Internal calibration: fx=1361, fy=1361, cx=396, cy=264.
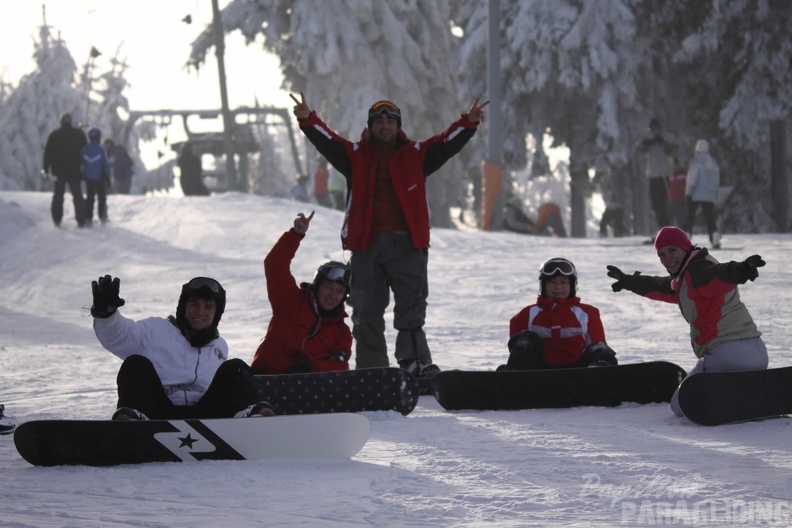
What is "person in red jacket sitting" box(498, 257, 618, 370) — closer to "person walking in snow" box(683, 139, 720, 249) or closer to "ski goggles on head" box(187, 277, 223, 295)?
"ski goggles on head" box(187, 277, 223, 295)

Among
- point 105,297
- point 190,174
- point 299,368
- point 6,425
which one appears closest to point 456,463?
point 105,297

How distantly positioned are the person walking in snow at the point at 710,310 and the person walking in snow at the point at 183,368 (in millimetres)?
2009

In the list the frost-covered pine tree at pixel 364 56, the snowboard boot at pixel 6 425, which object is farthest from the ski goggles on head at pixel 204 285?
the frost-covered pine tree at pixel 364 56

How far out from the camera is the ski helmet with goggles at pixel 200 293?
5508 mm

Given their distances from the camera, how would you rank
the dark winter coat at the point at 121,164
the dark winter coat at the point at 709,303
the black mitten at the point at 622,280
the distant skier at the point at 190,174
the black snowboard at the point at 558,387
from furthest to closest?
the dark winter coat at the point at 121,164, the distant skier at the point at 190,174, the black snowboard at the point at 558,387, the black mitten at the point at 622,280, the dark winter coat at the point at 709,303

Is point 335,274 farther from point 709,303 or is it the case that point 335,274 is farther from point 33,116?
point 33,116

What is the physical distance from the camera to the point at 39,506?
441 cm

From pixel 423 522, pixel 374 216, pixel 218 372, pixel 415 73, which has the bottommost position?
pixel 423 522

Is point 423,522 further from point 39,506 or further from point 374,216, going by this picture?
point 374,216

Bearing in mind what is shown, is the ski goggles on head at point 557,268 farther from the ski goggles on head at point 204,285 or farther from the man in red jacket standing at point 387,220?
the ski goggles on head at point 204,285

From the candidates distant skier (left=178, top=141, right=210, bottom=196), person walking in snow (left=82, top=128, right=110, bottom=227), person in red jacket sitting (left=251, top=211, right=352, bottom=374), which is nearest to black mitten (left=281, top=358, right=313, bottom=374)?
person in red jacket sitting (left=251, top=211, right=352, bottom=374)

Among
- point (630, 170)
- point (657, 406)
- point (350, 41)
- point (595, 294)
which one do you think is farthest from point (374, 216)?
point (350, 41)

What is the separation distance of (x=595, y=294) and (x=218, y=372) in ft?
26.0

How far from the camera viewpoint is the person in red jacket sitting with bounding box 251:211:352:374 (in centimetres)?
687
